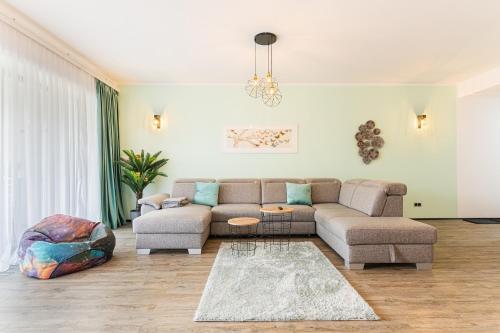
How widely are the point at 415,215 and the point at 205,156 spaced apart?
4346 mm

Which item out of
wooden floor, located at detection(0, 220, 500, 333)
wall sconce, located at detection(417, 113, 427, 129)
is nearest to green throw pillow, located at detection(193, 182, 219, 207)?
wooden floor, located at detection(0, 220, 500, 333)

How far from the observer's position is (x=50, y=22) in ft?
9.46

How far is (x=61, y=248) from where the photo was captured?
263 centimetres

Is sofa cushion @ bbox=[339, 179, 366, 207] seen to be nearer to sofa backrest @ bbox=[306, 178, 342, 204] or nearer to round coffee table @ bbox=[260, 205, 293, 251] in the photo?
sofa backrest @ bbox=[306, 178, 342, 204]

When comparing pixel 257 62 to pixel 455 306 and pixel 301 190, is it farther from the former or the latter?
pixel 455 306

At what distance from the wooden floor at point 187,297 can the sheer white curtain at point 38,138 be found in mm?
706

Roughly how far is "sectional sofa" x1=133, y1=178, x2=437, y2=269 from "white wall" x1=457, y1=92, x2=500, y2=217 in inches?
106

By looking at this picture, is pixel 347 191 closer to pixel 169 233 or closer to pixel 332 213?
pixel 332 213

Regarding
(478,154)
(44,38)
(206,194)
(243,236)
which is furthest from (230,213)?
(478,154)

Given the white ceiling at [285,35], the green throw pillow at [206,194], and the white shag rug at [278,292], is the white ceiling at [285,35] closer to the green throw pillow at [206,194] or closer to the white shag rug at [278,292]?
the green throw pillow at [206,194]

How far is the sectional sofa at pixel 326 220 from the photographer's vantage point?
277 cm

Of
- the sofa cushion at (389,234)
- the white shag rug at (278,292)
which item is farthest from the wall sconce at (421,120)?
the white shag rug at (278,292)

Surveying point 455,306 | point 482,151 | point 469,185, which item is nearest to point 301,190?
point 455,306

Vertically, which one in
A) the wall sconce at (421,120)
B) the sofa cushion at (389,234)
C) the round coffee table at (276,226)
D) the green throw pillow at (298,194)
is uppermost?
the wall sconce at (421,120)
